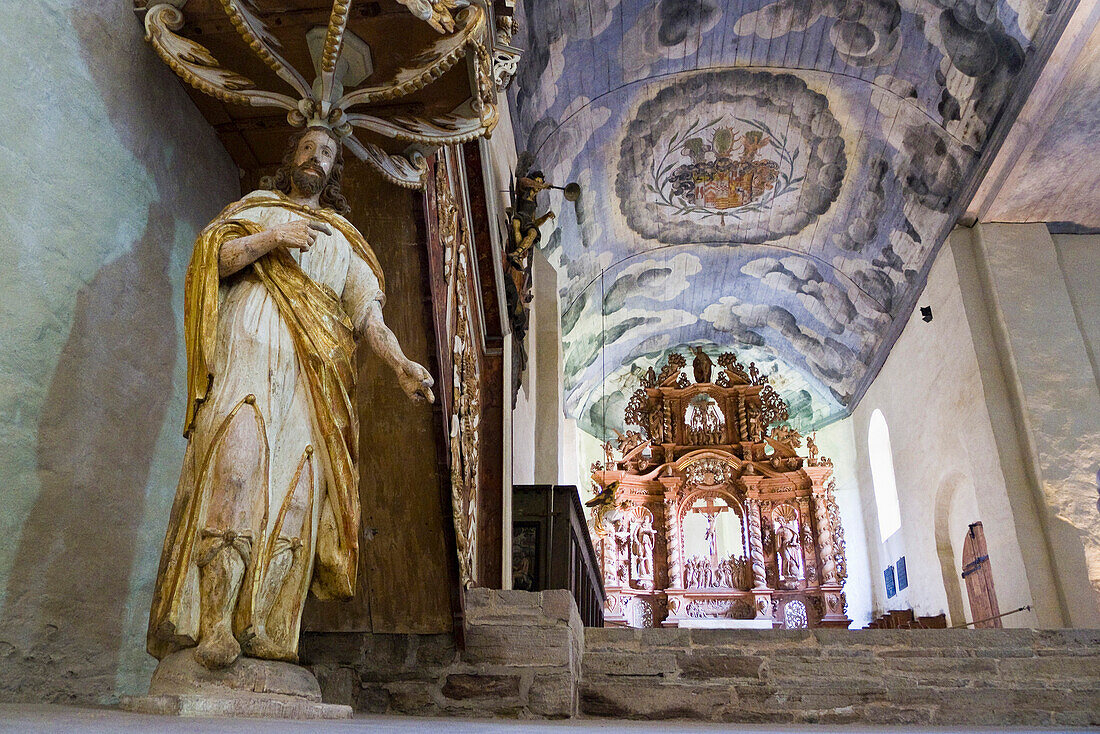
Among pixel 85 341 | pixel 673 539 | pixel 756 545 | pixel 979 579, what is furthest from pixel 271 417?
pixel 756 545

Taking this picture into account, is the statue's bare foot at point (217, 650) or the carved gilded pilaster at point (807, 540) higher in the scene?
the carved gilded pilaster at point (807, 540)

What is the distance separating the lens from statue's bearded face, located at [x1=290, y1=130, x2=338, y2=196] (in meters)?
2.55

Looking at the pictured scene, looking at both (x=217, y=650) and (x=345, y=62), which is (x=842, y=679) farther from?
(x=345, y=62)

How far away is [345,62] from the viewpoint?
2744mm

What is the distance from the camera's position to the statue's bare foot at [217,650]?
1.91m

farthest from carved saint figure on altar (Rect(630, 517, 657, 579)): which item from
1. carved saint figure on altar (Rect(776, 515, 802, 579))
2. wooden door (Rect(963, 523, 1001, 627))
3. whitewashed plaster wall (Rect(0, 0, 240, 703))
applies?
whitewashed plaster wall (Rect(0, 0, 240, 703))

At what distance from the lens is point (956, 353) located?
9836 millimetres

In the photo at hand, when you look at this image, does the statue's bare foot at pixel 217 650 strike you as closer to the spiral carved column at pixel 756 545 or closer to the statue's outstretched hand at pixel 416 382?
the statue's outstretched hand at pixel 416 382

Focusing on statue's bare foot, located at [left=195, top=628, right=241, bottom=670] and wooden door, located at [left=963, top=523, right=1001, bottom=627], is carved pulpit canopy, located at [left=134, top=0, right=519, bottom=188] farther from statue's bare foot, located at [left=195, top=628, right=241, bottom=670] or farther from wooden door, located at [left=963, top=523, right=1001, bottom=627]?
wooden door, located at [left=963, top=523, right=1001, bottom=627]

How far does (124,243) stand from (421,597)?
1701 mm

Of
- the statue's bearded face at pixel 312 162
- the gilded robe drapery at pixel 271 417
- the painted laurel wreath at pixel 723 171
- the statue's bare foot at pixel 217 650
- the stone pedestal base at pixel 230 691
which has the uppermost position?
the painted laurel wreath at pixel 723 171

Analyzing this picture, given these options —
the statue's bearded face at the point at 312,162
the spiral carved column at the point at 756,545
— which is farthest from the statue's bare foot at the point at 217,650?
the spiral carved column at the point at 756,545

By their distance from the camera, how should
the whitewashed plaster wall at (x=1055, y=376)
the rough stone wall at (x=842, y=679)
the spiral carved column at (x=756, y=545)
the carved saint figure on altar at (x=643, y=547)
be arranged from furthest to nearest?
the carved saint figure on altar at (x=643, y=547) < the spiral carved column at (x=756, y=545) < the whitewashed plaster wall at (x=1055, y=376) < the rough stone wall at (x=842, y=679)

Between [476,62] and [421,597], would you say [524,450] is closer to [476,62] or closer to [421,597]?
[421,597]
